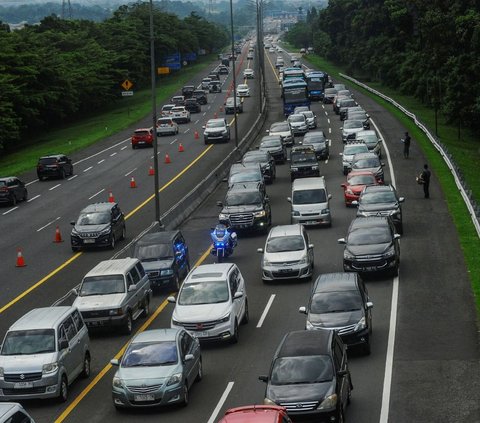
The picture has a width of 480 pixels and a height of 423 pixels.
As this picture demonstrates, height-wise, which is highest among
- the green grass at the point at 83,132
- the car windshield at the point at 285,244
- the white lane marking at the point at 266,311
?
the car windshield at the point at 285,244

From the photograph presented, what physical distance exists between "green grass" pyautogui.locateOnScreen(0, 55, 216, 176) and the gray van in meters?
49.3

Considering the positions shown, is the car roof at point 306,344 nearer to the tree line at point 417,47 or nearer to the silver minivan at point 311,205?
the silver minivan at point 311,205

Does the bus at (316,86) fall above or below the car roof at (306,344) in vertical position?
below

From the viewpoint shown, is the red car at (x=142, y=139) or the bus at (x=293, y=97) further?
the bus at (x=293, y=97)

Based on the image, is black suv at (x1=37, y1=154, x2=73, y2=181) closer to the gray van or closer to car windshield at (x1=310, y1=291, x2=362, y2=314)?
the gray van

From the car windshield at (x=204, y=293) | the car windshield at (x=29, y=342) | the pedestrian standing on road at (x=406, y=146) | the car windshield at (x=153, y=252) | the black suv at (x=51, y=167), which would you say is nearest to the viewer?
the car windshield at (x=29, y=342)

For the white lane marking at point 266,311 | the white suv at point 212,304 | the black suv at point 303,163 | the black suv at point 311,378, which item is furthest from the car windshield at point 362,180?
the black suv at point 311,378

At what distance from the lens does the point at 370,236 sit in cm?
3659

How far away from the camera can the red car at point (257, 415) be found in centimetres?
1798

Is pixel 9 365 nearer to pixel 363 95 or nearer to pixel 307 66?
pixel 363 95

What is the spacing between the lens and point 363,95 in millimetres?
121750

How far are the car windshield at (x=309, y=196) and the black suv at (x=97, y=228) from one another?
24.0 feet

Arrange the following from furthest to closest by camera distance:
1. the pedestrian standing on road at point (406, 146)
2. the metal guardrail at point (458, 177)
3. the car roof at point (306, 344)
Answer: the pedestrian standing on road at point (406, 146), the metal guardrail at point (458, 177), the car roof at point (306, 344)

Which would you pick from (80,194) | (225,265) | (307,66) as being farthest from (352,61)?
(225,265)
